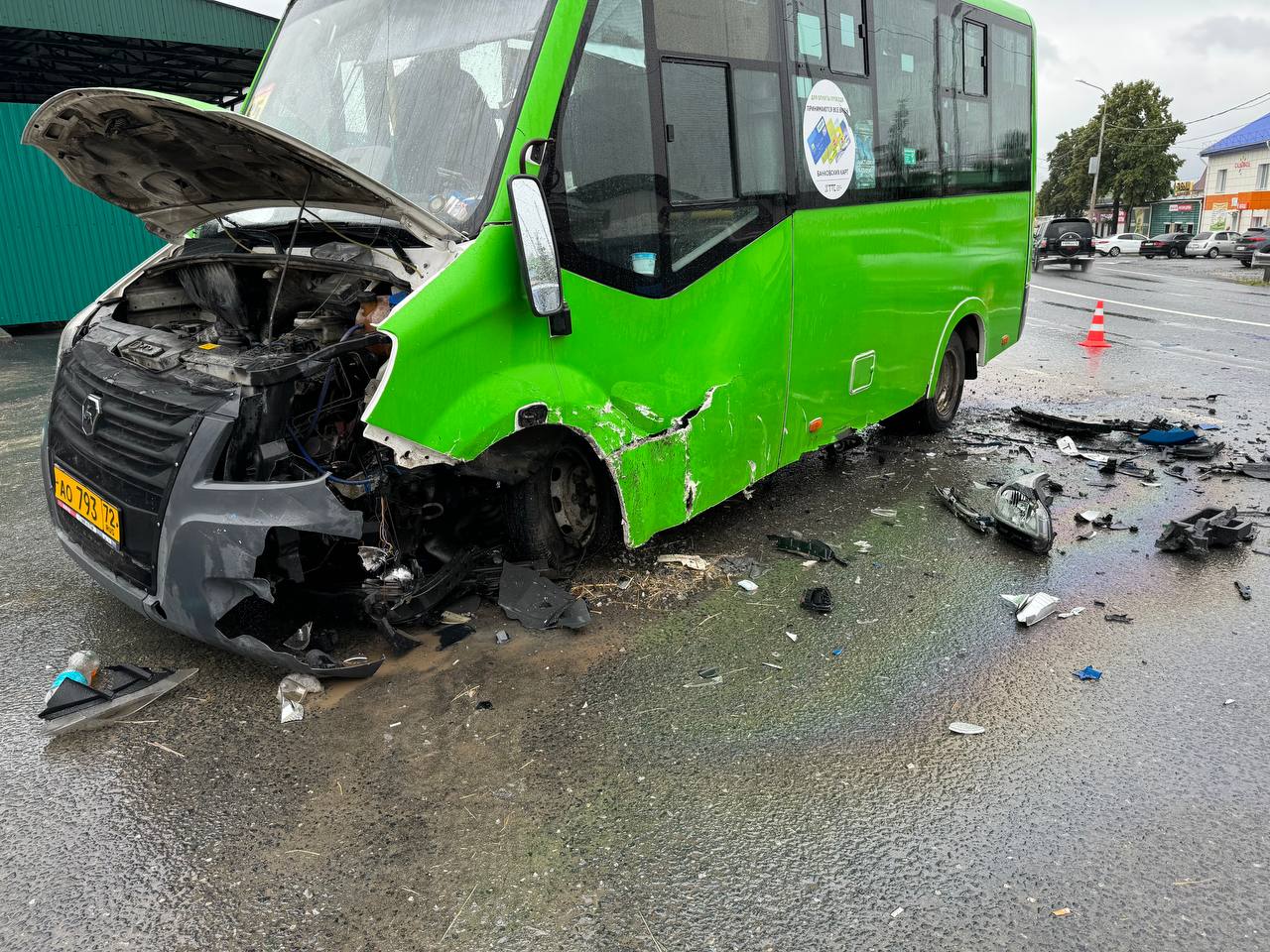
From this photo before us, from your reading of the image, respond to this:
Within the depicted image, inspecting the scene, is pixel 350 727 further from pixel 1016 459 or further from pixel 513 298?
pixel 1016 459

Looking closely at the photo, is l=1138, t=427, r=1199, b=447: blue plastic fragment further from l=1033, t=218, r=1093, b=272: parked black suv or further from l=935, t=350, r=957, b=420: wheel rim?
l=1033, t=218, r=1093, b=272: parked black suv

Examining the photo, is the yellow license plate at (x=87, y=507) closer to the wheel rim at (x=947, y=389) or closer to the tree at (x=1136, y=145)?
the wheel rim at (x=947, y=389)

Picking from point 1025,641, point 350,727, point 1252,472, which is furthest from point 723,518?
point 1252,472

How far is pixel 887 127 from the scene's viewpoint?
578 cm

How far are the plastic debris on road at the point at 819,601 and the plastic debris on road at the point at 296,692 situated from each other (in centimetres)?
232

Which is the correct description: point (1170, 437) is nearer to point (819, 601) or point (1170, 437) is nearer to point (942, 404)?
point (942, 404)

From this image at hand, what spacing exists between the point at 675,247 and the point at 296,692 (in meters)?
2.62

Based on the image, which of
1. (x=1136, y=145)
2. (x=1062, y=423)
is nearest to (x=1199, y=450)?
(x=1062, y=423)

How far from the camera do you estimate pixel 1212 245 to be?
37406mm

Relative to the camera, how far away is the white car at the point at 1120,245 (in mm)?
41031

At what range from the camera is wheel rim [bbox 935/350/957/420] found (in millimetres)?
7539

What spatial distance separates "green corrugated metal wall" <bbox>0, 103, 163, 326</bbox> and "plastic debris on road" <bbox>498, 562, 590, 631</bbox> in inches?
572

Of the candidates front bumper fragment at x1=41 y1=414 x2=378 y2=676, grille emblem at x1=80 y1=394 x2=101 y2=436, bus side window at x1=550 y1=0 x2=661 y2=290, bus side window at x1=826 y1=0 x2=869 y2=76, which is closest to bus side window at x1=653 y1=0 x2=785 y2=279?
bus side window at x1=550 y1=0 x2=661 y2=290

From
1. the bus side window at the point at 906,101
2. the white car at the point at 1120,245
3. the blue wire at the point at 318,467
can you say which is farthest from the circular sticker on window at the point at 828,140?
the white car at the point at 1120,245
